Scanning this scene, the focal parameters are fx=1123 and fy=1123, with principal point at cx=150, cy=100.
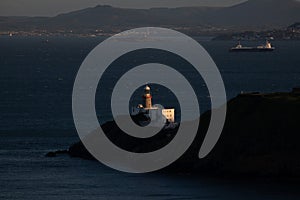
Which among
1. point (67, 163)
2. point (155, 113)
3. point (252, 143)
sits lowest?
point (67, 163)

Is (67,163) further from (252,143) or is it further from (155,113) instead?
(252,143)

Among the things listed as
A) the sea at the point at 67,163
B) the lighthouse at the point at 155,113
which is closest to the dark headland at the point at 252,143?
the sea at the point at 67,163

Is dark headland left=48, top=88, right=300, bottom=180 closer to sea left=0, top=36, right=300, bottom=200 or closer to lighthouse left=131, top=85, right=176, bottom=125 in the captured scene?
sea left=0, top=36, right=300, bottom=200

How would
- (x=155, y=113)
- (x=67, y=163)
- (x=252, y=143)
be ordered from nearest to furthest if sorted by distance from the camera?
1. (x=252, y=143)
2. (x=67, y=163)
3. (x=155, y=113)

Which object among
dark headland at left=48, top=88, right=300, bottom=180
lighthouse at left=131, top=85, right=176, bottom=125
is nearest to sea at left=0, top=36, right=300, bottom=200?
dark headland at left=48, top=88, right=300, bottom=180

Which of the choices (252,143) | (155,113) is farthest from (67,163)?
(252,143)

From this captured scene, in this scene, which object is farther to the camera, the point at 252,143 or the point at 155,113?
the point at 155,113

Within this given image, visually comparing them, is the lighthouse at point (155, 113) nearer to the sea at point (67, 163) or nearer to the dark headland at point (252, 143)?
the sea at point (67, 163)

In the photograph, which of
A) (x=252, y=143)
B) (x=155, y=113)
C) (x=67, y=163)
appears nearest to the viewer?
(x=252, y=143)

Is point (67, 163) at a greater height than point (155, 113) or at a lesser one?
lesser
